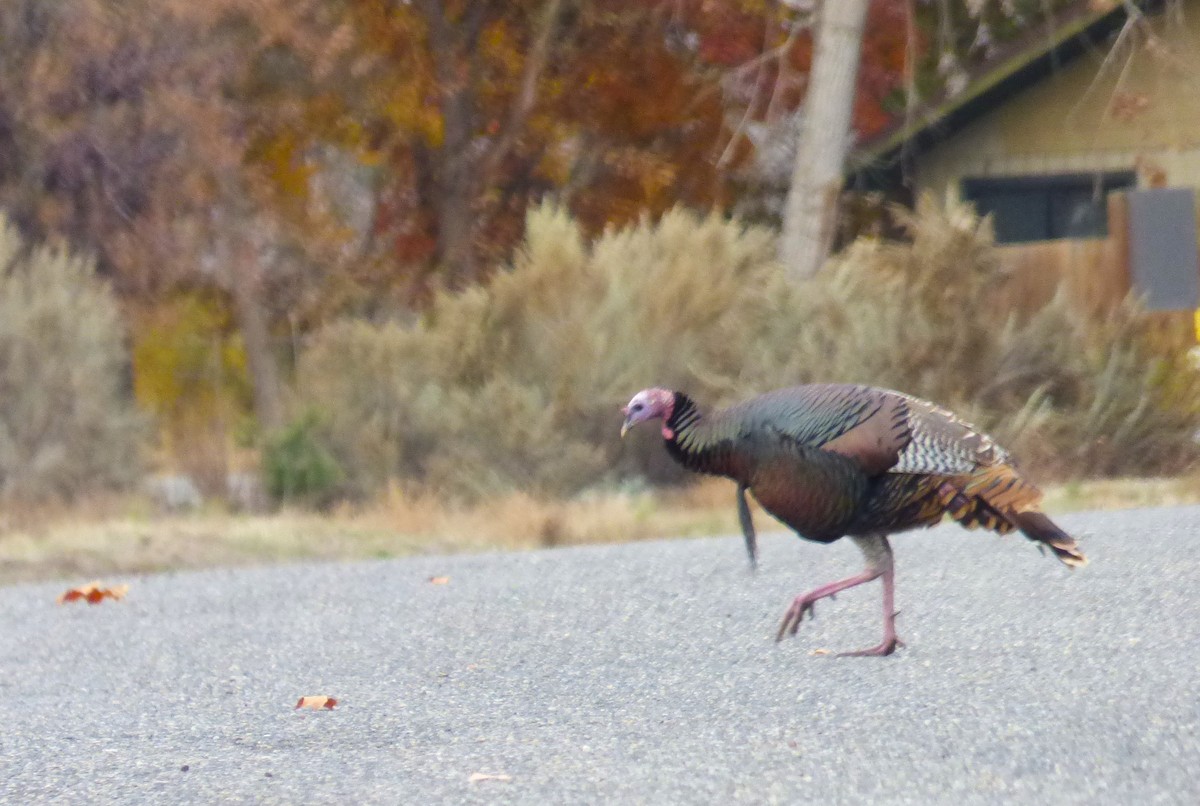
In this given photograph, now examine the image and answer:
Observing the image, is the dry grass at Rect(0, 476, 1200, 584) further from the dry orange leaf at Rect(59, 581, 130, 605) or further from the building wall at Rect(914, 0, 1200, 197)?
the building wall at Rect(914, 0, 1200, 197)

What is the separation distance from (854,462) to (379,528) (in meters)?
6.30

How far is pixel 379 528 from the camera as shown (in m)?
12.3

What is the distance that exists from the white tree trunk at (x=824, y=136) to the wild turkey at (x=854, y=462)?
10310 millimetres

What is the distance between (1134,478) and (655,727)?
8489 mm

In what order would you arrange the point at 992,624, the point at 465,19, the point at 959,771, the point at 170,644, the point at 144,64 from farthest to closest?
the point at 465,19 < the point at 144,64 < the point at 170,644 < the point at 992,624 < the point at 959,771

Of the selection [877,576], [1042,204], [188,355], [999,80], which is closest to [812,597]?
[877,576]

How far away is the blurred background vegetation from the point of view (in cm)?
1363

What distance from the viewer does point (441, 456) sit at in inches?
544

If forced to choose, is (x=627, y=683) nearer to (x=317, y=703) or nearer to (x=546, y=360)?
(x=317, y=703)

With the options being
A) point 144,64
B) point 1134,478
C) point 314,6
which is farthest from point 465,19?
point 1134,478

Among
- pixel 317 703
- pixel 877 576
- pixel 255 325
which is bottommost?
pixel 255 325

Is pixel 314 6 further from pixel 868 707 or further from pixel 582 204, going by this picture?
pixel 868 707

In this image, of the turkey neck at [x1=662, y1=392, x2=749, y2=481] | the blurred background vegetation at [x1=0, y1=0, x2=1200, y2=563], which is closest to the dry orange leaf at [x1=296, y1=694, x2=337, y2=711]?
the turkey neck at [x1=662, y1=392, x2=749, y2=481]

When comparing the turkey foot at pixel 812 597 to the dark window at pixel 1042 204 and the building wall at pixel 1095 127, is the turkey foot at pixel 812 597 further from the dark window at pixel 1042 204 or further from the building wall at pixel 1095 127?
the dark window at pixel 1042 204
